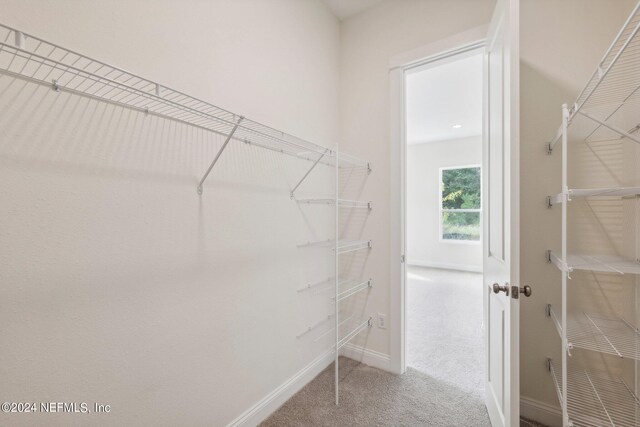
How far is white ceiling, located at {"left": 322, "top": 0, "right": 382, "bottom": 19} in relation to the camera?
2.13 m

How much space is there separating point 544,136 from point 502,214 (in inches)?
26.1

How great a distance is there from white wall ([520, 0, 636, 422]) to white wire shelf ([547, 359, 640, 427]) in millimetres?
139

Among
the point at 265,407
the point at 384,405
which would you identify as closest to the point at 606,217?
the point at 384,405

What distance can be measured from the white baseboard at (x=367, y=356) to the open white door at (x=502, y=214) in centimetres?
69

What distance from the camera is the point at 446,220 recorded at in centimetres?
609

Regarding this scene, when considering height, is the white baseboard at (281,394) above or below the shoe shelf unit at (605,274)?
below

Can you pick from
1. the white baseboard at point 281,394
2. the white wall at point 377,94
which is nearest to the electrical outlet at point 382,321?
the white wall at point 377,94

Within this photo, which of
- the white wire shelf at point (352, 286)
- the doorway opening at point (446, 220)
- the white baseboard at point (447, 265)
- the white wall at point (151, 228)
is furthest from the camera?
the white baseboard at point (447, 265)

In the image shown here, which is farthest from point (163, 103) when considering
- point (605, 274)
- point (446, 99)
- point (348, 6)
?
point (446, 99)

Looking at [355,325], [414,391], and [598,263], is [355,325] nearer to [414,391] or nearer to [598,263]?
[414,391]

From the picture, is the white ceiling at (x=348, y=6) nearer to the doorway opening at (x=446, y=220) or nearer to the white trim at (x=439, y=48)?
the white trim at (x=439, y=48)

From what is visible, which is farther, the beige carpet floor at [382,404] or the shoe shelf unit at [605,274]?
the beige carpet floor at [382,404]

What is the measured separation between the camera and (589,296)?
1479 millimetres

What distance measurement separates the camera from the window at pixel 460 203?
5.73 m
